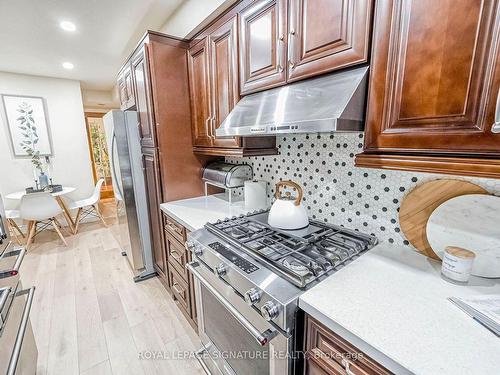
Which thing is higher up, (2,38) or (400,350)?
(2,38)

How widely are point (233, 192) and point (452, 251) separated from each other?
161 cm

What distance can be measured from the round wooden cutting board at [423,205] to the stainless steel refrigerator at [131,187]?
210 centimetres

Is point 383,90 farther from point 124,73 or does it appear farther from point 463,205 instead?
point 124,73

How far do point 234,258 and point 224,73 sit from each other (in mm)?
1141

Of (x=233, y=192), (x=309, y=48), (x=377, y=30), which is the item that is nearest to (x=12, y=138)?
(x=233, y=192)

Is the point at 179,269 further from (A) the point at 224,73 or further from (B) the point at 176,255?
(A) the point at 224,73

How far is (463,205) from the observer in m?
0.90

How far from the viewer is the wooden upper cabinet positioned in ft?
1.94

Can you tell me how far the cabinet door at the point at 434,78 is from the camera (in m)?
0.59

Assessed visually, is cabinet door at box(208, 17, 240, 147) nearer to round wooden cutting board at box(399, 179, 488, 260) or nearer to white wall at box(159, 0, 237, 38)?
white wall at box(159, 0, 237, 38)

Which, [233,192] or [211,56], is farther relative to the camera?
[233,192]

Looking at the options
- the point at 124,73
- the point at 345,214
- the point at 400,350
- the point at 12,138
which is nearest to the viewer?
the point at 400,350

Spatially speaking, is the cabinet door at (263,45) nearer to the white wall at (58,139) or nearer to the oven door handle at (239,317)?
the oven door handle at (239,317)

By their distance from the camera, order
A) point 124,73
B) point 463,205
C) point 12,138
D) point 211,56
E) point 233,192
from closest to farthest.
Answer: point 463,205 → point 211,56 → point 233,192 → point 124,73 → point 12,138
